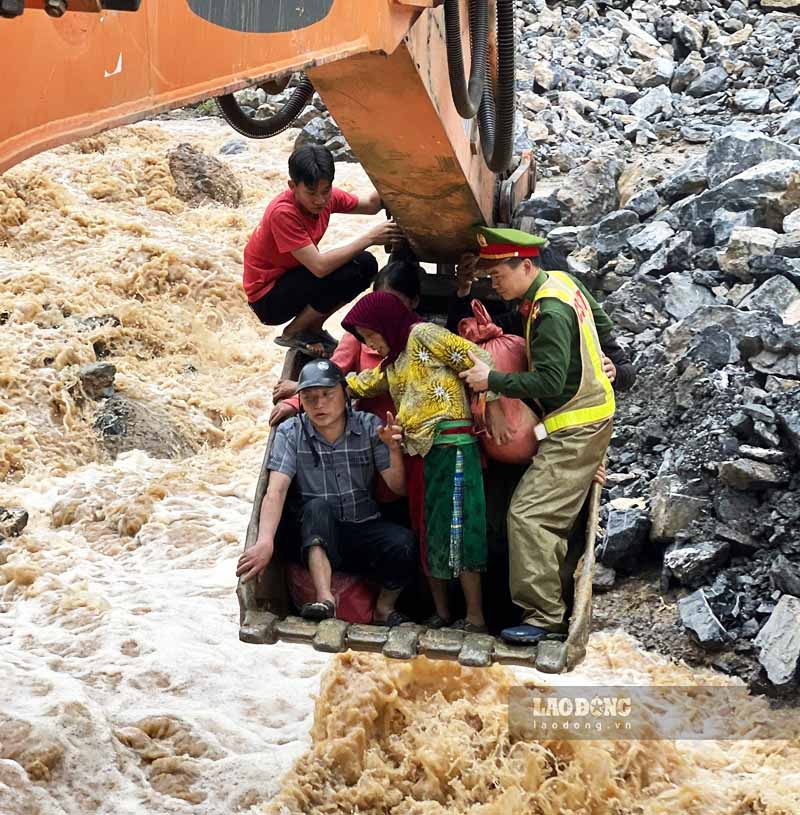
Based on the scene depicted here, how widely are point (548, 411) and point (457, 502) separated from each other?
1.50 ft

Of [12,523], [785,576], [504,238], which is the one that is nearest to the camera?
[504,238]

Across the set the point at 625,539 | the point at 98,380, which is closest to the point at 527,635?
the point at 625,539

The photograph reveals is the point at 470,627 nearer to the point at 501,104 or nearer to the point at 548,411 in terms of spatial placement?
the point at 548,411

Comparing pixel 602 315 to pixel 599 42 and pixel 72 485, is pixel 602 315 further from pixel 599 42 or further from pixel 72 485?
pixel 599 42

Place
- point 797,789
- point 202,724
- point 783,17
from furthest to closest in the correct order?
point 783,17 → point 202,724 → point 797,789

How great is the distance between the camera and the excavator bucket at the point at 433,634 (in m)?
4.10

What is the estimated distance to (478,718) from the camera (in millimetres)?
6309

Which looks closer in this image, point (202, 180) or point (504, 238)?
point (504, 238)

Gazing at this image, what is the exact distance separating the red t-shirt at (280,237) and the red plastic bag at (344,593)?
4.15 ft

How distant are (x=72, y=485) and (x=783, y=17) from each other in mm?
7990

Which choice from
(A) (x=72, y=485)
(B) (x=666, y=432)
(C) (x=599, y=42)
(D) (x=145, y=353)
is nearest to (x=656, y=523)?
(B) (x=666, y=432)

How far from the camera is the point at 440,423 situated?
437 centimetres

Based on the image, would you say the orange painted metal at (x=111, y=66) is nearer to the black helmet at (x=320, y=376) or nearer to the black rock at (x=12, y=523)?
the black helmet at (x=320, y=376)

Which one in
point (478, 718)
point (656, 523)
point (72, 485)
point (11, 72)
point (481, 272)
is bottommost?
point (72, 485)
